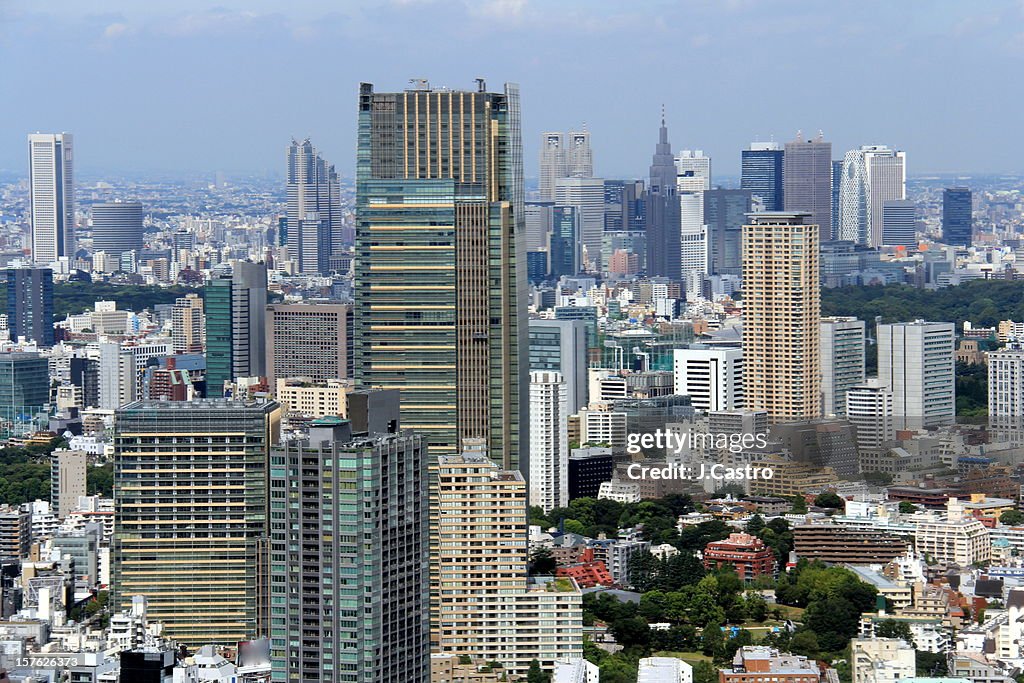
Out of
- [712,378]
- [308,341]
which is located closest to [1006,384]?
[712,378]

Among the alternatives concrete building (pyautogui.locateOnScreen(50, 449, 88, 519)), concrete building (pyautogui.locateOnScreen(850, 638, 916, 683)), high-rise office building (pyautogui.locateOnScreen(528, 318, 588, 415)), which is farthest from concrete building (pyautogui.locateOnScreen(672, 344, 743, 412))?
concrete building (pyautogui.locateOnScreen(850, 638, 916, 683))

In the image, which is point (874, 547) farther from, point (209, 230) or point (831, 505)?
point (209, 230)

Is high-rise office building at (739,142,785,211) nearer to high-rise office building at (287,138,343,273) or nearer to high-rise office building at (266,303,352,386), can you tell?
high-rise office building at (287,138,343,273)

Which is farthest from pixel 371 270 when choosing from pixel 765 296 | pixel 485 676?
pixel 765 296

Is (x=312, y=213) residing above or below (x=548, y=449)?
above

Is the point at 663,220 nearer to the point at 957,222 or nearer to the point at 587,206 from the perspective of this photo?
the point at 587,206

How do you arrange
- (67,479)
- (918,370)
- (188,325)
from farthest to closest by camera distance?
(188,325), (918,370), (67,479)
